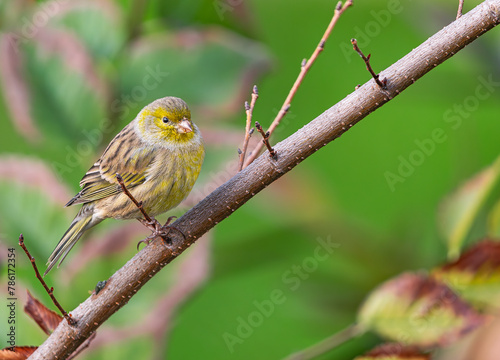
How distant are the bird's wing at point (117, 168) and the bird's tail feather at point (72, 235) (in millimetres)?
28

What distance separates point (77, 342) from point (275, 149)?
266mm

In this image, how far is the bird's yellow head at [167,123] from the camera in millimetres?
929

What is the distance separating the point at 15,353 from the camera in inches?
25.1

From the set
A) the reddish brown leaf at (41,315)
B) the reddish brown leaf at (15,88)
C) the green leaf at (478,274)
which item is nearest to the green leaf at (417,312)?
the green leaf at (478,274)

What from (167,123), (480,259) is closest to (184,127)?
(167,123)

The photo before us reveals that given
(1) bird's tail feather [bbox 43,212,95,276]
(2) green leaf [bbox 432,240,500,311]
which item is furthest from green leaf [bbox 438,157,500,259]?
(1) bird's tail feather [bbox 43,212,95,276]

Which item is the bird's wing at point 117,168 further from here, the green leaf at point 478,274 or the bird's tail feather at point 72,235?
the green leaf at point 478,274

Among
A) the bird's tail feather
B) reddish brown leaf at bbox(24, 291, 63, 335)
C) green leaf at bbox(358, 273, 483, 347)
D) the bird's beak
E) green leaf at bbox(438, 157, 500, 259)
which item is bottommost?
green leaf at bbox(358, 273, 483, 347)

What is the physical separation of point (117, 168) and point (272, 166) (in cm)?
40

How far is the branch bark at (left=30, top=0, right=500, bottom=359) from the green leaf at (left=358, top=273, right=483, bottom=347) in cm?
40

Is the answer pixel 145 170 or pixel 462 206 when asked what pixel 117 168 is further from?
pixel 462 206

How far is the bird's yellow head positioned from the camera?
0.93 m

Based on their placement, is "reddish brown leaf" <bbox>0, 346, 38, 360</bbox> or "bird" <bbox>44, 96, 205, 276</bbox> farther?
"bird" <bbox>44, 96, 205, 276</bbox>

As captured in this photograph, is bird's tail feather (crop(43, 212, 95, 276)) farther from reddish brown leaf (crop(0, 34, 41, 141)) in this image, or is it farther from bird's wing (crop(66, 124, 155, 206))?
reddish brown leaf (crop(0, 34, 41, 141))
